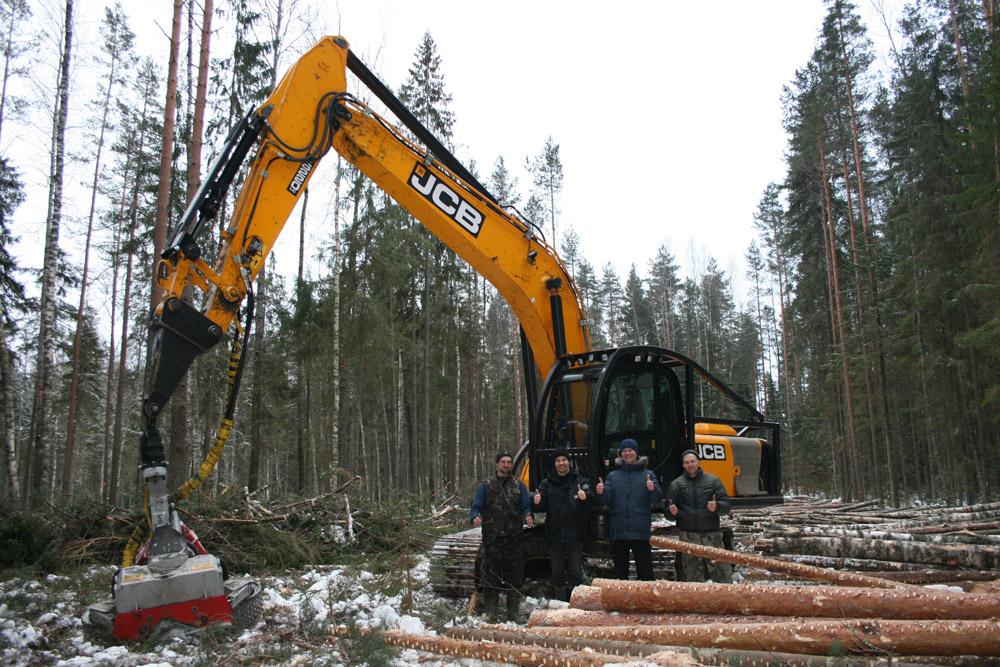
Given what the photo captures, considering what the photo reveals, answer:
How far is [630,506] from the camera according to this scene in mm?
6414

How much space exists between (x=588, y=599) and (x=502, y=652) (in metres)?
0.85

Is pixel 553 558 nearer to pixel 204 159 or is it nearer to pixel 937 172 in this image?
pixel 204 159

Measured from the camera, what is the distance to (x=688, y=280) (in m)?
49.3

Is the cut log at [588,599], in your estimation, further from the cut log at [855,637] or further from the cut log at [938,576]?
the cut log at [938,576]

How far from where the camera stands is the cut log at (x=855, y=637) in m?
3.54

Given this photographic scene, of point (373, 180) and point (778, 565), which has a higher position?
point (373, 180)

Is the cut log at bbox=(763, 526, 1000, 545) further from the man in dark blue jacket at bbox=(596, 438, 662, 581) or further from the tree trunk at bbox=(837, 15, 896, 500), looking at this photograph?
the tree trunk at bbox=(837, 15, 896, 500)

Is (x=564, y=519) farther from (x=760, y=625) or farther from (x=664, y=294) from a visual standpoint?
(x=664, y=294)

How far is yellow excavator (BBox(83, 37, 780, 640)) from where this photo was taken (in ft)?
17.3

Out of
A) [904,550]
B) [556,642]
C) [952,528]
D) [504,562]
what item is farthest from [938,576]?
[556,642]

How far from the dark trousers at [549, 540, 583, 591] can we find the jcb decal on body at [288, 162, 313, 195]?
404cm

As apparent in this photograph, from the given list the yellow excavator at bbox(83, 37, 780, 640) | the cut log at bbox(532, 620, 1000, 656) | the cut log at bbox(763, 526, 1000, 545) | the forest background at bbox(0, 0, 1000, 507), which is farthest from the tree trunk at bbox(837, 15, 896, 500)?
the cut log at bbox(532, 620, 1000, 656)

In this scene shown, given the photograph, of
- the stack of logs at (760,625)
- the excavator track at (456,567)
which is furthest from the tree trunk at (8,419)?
the stack of logs at (760,625)

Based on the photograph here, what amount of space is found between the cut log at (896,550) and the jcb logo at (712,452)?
974mm
